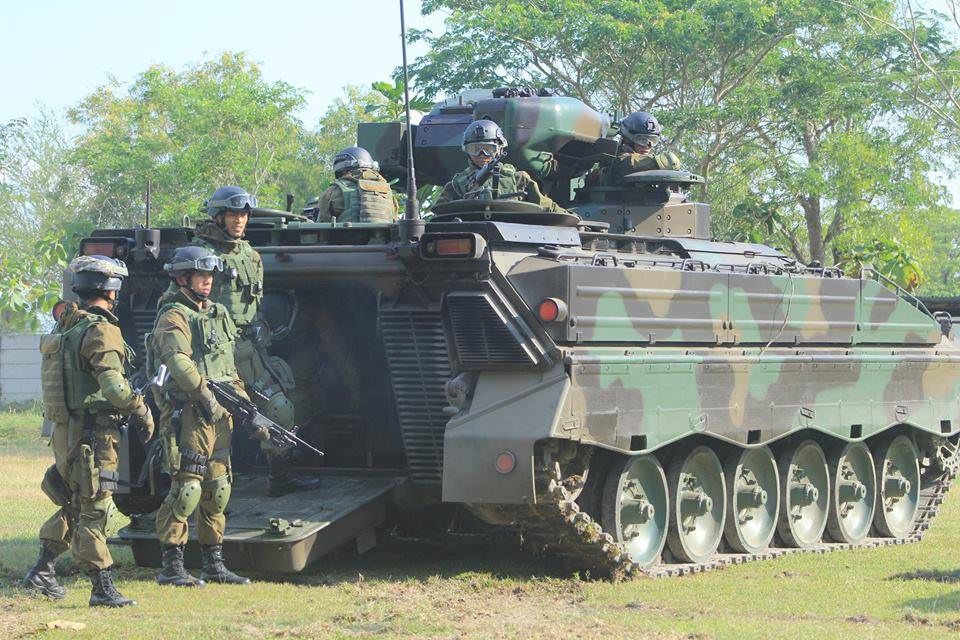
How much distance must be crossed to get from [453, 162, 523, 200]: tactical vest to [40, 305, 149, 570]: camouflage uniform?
311 cm

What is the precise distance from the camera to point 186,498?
934 centimetres

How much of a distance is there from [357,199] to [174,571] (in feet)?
10.7

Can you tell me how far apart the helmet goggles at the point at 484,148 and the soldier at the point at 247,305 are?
5.69 feet

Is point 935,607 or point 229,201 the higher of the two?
point 229,201

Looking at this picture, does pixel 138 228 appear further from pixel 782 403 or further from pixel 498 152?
pixel 782 403

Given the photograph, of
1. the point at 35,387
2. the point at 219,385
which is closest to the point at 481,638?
the point at 219,385

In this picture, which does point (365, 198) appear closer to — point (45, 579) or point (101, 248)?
point (101, 248)

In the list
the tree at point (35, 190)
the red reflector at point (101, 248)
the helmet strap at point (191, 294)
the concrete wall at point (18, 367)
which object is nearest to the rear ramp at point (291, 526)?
the helmet strap at point (191, 294)

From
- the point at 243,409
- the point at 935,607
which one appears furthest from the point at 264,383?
the point at 935,607

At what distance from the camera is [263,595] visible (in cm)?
922

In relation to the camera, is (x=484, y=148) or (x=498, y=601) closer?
(x=498, y=601)

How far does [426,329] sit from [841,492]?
13.9 feet

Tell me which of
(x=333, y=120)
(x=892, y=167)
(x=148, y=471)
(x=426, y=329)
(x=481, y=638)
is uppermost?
(x=333, y=120)

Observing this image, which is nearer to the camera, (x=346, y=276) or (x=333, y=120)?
(x=346, y=276)
